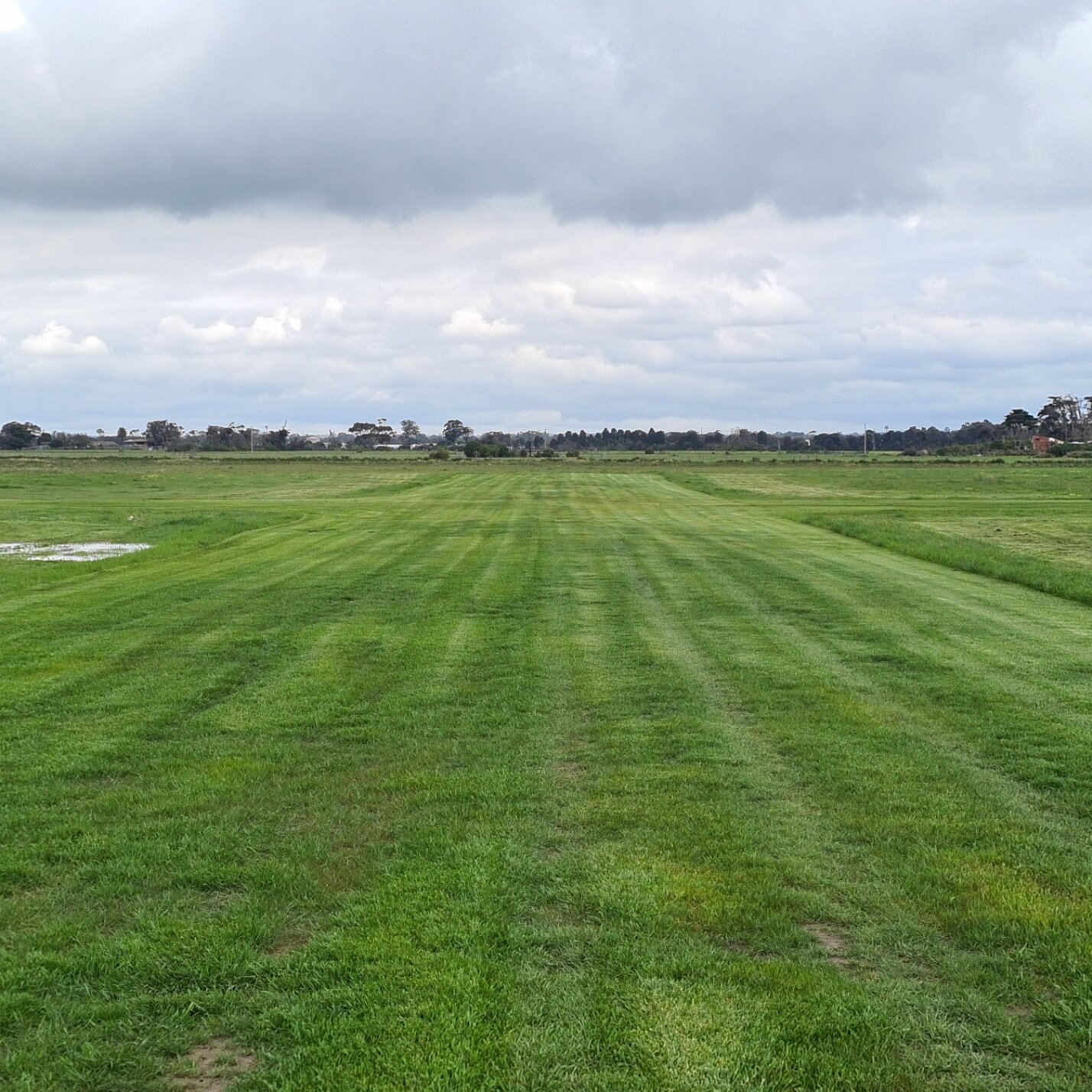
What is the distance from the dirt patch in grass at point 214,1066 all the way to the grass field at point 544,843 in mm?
19

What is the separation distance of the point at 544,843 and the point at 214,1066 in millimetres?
2450

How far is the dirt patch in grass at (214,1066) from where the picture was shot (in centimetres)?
369

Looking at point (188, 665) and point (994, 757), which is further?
point (188, 665)

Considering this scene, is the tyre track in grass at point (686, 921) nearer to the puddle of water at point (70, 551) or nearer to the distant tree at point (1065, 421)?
the puddle of water at point (70, 551)

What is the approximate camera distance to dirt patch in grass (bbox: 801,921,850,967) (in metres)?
4.55

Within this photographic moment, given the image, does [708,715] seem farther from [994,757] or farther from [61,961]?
[61,961]

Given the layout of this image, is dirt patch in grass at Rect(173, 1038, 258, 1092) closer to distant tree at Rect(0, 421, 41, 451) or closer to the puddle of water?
the puddle of water

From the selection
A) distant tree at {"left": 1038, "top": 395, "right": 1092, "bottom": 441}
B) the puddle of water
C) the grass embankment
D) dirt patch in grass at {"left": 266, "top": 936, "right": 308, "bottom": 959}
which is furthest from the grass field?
distant tree at {"left": 1038, "top": 395, "right": 1092, "bottom": 441}

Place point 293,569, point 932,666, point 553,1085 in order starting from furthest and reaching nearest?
point 293,569
point 932,666
point 553,1085

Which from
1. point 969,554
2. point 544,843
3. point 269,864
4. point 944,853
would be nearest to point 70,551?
point 969,554

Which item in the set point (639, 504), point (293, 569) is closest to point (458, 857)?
point (293, 569)

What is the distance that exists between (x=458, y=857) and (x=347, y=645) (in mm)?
6561

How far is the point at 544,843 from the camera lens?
19.4ft

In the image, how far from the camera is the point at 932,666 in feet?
35.2
